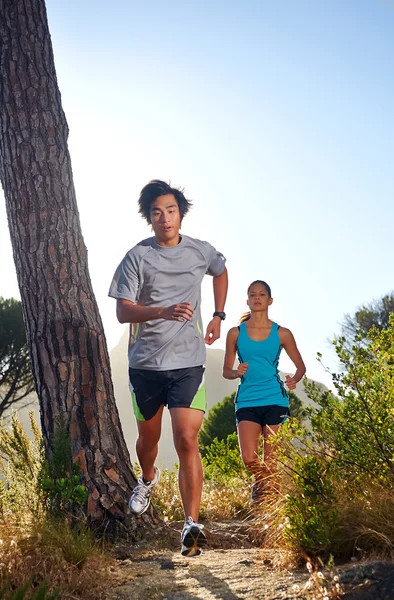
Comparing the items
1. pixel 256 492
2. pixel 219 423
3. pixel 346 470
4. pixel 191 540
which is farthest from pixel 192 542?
pixel 219 423

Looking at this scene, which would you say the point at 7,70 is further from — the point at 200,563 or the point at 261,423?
the point at 200,563

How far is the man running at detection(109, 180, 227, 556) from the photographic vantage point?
3998 millimetres

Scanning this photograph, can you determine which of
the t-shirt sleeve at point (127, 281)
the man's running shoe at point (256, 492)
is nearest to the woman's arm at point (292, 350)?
the man's running shoe at point (256, 492)

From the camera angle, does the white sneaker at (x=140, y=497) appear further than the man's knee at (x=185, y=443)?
Yes

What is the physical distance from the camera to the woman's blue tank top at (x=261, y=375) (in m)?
5.30

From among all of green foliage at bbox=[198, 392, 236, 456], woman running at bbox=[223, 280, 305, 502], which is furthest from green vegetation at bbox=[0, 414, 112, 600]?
green foliage at bbox=[198, 392, 236, 456]

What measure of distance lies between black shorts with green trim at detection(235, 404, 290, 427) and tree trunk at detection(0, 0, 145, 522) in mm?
1113

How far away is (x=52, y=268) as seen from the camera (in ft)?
15.5

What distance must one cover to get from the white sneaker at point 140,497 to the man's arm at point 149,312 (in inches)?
47.6

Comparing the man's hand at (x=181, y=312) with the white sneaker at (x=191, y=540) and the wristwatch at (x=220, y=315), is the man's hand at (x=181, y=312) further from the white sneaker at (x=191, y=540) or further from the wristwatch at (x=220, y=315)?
the white sneaker at (x=191, y=540)

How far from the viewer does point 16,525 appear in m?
4.00

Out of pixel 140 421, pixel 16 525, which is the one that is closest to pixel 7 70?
pixel 140 421

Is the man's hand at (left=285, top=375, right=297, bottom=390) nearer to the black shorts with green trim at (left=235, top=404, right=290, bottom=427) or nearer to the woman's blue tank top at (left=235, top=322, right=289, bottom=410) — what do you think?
the woman's blue tank top at (left=235, top=322, right=289, bottom=410)

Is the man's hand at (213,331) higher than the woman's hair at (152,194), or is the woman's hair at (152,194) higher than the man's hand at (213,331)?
the woman's hair at (152,194)
